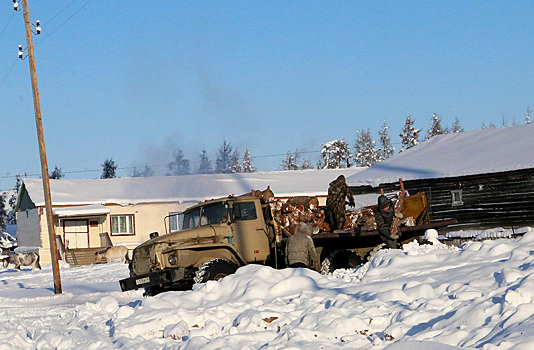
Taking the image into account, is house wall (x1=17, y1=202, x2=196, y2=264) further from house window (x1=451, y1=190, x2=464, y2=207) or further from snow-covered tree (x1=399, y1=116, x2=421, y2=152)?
snow-covered tree (x1=399, y1=116, x2=421, y2=152)

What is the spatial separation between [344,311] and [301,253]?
4.25 meters

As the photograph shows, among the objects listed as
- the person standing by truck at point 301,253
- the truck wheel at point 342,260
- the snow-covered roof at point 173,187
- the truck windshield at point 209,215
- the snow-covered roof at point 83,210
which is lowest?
the truck wheel at point 342,260

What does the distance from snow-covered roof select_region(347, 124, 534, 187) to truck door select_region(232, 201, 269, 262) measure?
1182 cm

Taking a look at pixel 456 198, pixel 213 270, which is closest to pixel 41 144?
pixel 213 270

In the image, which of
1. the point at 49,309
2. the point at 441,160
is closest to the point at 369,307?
the point at 49,309

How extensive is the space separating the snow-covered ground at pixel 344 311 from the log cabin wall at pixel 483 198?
1287cm

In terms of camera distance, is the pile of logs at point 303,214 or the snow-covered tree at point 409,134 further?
the snow-covered tree at point 409,134

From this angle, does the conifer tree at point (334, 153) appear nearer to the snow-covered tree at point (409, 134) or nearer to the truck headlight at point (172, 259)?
the snow-covered tree at point (409, 134)

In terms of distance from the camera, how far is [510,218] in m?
23.1

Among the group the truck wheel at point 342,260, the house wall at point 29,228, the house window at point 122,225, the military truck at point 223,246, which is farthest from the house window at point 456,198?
the house wall at point 29,228

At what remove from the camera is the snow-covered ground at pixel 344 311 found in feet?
22.0

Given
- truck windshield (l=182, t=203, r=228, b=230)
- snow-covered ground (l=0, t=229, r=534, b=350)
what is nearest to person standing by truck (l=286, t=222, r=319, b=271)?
snow-covered ground (l=0, t=229, r=534, b=350)

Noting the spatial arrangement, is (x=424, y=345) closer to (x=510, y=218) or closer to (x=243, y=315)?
(x=243, y=315)

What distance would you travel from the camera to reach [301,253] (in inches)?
476
